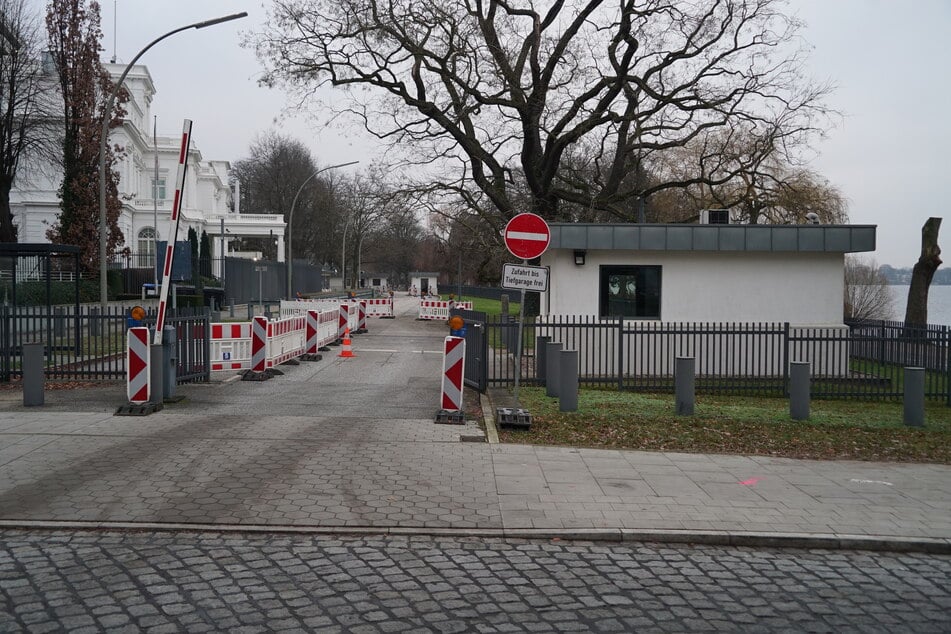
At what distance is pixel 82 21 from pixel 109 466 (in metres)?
31.4

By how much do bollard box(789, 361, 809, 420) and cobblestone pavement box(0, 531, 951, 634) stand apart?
19.1ft

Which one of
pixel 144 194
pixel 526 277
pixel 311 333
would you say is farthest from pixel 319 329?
pixel 144 194

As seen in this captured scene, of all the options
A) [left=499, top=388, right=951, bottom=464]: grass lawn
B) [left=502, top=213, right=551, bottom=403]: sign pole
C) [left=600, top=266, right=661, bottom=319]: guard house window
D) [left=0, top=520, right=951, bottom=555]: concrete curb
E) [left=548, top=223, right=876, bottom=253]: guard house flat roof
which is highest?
[left=548, top=223, right=876, bottom=253]: guard house flat roof

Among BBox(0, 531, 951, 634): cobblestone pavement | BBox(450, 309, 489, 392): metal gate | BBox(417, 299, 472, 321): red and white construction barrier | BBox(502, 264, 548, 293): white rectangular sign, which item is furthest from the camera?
BBox(417, 299, 472, 321): red and white construction barrier

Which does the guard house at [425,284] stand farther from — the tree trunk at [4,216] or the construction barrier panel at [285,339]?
the construction barrier panel at [285,339]

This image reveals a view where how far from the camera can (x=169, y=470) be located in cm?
825

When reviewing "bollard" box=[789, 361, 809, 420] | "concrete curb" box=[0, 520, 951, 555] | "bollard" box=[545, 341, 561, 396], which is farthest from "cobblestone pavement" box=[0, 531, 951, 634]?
"bollard" box=[545, 341, 561, 396]

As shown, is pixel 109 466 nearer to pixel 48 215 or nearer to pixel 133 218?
pixel 48 215

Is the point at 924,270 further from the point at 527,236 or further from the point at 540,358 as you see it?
the point at 527,236

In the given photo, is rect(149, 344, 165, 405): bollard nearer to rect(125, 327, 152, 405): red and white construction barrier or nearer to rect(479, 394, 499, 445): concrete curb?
rect(125, 327, 152, 405): red and white construction barrier

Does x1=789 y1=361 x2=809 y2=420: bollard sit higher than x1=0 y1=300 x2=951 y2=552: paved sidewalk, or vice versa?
x1=789 y1=361 x2=809 y2=420: bollard

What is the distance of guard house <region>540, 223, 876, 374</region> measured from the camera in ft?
58.2

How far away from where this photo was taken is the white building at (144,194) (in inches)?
1924

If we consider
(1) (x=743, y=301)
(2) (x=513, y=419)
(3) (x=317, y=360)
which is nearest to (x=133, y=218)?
(3) (x=317, y=360)
